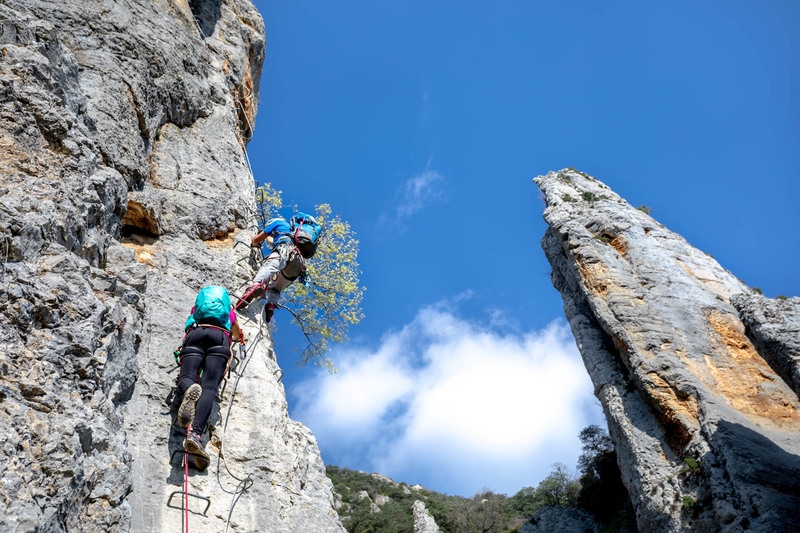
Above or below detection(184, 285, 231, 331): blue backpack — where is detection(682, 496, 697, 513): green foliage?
above

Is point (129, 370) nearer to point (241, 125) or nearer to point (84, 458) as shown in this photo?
point (84, 458)

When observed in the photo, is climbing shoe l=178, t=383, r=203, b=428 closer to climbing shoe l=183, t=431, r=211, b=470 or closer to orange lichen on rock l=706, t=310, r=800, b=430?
climbing shoe l=183, t=431, r=211, b=470

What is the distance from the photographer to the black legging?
24.0 feet

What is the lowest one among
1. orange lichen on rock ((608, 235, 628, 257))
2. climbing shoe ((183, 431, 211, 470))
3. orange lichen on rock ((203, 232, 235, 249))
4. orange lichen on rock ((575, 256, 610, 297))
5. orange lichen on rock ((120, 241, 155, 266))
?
climbing shoe ((183, 431, 211, 470))

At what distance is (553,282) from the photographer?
34000 mm

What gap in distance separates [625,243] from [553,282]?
5.61 m

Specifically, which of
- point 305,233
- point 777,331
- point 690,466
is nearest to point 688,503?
point 690,466

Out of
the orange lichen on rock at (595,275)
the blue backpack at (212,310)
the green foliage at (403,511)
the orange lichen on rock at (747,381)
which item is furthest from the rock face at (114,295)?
the green foliage at (403,511)

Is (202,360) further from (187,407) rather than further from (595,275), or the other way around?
(595,275)

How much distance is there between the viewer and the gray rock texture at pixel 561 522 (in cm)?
3067

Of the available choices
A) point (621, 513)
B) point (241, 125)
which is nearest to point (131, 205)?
point (241, 125)

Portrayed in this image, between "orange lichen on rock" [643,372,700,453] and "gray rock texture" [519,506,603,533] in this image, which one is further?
"gray rock texture" [519,506,603,533]

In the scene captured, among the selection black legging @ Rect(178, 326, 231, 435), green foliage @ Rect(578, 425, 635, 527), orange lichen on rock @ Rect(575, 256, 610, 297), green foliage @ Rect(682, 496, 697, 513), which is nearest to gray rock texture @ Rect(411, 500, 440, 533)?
green foliage @ Rect(578, 425, 635, 527)

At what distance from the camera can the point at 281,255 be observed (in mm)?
11930
